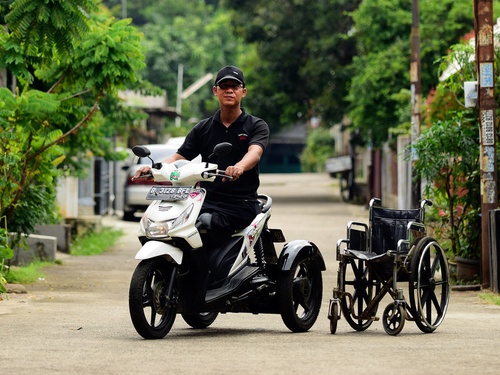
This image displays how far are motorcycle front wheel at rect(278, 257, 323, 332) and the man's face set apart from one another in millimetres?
1389

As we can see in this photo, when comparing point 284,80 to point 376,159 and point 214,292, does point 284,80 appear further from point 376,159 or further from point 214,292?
point 214,292

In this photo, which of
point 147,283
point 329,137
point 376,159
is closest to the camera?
point 147,283

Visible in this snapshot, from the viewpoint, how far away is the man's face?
966 cm

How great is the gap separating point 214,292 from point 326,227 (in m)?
18.5

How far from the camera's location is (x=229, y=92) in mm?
9688

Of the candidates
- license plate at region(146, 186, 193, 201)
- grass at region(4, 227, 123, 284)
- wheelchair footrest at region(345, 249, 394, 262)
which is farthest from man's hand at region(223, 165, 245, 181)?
grass at region(4, 227, 123, 284)

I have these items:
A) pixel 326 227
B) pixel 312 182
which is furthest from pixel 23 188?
pixel 312 182

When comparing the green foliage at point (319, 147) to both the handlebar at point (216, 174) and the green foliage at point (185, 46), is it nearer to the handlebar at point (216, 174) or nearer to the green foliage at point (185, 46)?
the green foliage at point (185, 46)

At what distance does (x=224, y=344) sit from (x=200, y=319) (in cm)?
129

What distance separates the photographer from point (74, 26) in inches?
513

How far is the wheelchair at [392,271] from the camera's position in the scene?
9.73m

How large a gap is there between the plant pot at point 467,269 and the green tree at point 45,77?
471 centimetres

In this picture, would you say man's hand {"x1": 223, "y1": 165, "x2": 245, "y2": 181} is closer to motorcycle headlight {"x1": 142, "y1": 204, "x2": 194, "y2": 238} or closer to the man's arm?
the man's arm

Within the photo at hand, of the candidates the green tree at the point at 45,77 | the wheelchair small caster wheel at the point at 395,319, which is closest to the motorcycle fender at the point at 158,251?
the wheelchair small caster wheel at the point at 395,319
